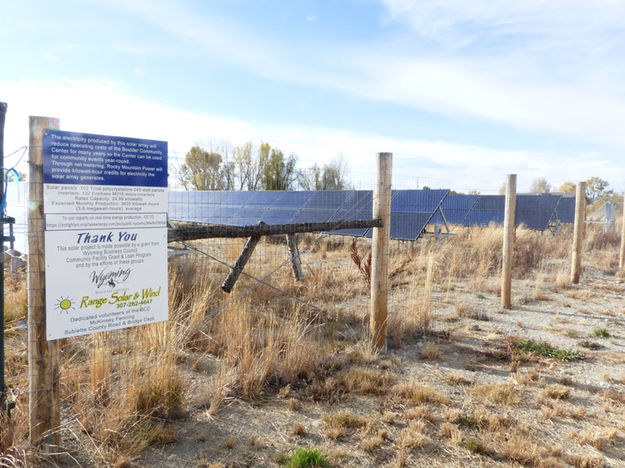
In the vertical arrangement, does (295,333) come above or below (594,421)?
above

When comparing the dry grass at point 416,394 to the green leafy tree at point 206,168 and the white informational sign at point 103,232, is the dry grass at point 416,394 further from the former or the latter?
the green leafy tree at point 206,168

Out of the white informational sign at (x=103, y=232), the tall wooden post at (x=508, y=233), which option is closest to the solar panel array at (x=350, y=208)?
the tall wooden post at (x=508, y=233)

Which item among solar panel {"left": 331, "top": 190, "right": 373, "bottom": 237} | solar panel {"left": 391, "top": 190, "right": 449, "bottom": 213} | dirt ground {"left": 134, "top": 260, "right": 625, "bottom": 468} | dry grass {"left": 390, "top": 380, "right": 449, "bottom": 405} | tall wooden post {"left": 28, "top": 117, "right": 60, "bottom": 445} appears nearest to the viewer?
tall wooden post {"left": 28, "top": 117, "right": 60, "bottom": 445}

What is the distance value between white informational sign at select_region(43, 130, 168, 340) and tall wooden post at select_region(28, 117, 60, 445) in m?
0.05

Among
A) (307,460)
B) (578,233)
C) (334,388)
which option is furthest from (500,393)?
(578,233)

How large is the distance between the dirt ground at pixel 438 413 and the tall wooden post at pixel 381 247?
0.32 metres

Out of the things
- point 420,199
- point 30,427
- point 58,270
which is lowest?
point 30,427

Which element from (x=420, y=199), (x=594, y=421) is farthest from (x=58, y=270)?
(x=420, y=199)

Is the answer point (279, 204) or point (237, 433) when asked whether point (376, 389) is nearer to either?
point (237, 433)

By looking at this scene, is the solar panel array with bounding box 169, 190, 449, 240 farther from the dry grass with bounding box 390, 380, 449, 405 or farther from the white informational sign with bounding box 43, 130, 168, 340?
the white informational sign with bounding box 43, 130, 168, 340

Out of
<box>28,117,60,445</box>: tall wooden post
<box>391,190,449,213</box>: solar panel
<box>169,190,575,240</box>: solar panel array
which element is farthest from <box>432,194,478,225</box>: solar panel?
<box>28,117,60,445</box>: tall wooden post

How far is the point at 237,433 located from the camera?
3.35 meters

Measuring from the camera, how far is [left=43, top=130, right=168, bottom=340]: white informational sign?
2641 mm

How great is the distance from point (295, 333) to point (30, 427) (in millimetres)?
2430
